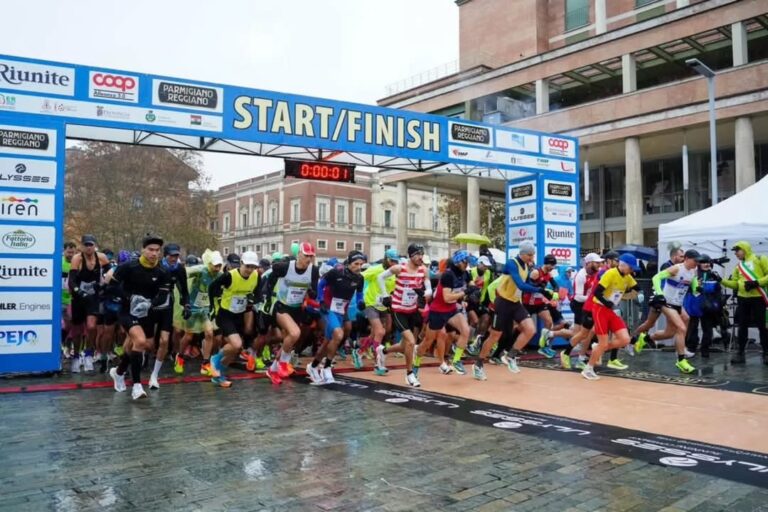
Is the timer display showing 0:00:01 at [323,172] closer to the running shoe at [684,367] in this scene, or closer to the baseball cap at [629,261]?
the baseball cap at [629,261]

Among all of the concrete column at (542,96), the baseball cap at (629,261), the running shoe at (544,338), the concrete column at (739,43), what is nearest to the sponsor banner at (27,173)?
the baseball cap at (629,261)

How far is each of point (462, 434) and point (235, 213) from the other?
7174 centimetres

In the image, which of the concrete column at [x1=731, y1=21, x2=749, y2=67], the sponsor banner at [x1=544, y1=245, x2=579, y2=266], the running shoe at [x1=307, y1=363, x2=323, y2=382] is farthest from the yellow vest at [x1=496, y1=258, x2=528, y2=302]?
the concrete column at [x1=731, y1=21, x2=749, y2=67]

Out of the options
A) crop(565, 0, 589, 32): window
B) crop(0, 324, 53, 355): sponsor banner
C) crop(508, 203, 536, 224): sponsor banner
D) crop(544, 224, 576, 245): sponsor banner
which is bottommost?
crop(0, 324, 53, 355): sponsor banner

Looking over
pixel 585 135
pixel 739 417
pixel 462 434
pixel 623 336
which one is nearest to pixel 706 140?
pixel 585 135

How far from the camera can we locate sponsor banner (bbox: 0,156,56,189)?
9414 mm

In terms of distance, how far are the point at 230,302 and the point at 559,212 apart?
30.6ft

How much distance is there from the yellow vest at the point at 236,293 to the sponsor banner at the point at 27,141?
12.9 feet

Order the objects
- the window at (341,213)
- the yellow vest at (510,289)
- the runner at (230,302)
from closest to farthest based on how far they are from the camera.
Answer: the runner at (230,302)
the yellow vest at (510,289)
the window at (341,213)

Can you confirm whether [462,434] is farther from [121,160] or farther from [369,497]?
[121,160]

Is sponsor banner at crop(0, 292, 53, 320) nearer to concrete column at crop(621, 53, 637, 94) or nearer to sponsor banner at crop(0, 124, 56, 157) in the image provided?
sponsor banner at crop(0, 124, 56, 157)

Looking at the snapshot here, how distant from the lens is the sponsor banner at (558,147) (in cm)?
1500

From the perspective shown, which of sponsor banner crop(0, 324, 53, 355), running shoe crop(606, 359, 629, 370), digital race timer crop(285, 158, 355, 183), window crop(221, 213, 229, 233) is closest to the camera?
sponsor banner crop(0, 324, 53, 355)

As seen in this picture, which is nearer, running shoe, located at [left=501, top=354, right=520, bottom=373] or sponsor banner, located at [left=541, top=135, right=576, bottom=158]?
running shoe, located at [left=501, top=354, right=520, bottom=373]
